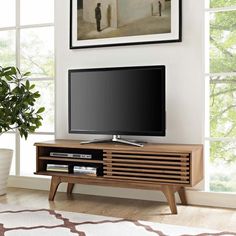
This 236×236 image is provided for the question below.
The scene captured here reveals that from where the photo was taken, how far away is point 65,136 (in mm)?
3912

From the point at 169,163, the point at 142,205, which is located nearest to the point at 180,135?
the point at 169,163

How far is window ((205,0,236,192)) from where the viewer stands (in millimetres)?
3607

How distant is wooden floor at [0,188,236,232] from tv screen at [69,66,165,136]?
2.06 feet

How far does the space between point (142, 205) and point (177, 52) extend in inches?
54.8

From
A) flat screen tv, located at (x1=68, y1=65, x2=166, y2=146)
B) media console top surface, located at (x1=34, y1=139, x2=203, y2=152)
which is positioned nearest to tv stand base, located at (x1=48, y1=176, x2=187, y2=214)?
media console top surface, located at (x1=34, y1=139, x2=203, y2=152)

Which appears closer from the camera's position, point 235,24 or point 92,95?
point 92,95

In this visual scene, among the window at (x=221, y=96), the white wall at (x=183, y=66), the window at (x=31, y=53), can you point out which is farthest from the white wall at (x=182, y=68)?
the window at (x=31, y=53)

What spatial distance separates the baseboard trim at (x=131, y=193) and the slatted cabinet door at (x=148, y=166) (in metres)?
0.45

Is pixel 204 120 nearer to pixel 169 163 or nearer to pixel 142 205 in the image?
pixel 169 163

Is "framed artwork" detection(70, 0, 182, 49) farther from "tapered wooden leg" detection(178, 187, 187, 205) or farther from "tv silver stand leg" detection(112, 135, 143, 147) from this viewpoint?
"tapered wooden leg" detection(178, 187, 187, 205)

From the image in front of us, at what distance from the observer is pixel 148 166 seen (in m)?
3.13

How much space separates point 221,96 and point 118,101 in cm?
100

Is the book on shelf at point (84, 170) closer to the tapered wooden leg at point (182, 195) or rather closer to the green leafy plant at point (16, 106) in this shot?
the green leafy plant at point (16, 106)

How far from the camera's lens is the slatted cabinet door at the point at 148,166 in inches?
119
